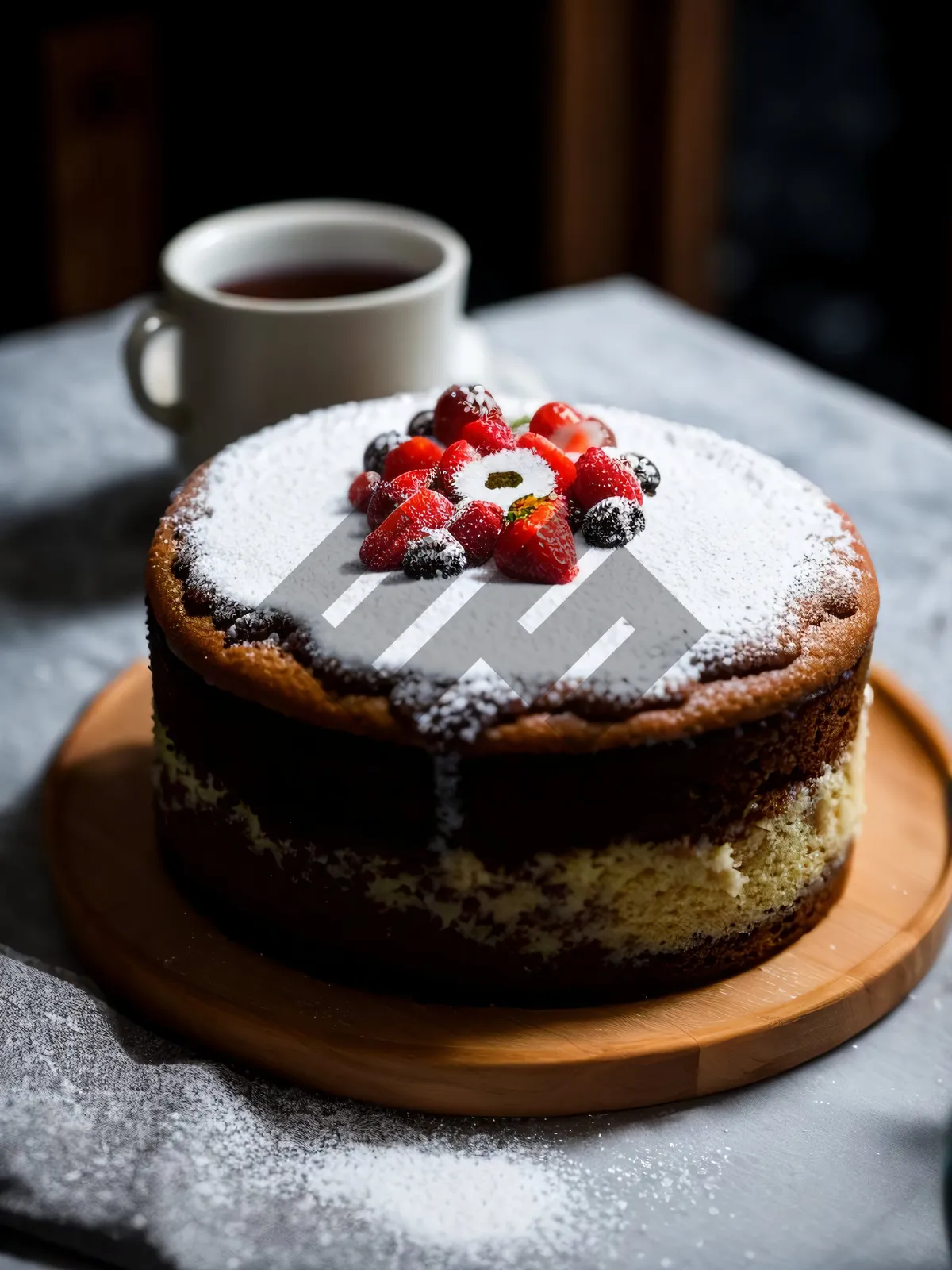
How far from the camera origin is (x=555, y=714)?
1.26 m

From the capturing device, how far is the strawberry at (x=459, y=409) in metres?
1.60

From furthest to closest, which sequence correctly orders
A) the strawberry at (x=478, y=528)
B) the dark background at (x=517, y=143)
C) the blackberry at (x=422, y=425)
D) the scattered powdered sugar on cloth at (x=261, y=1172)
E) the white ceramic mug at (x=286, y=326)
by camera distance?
the dark background at (x=517, y=143) < the white ceramic mug at (x=286, y=326) < the blackberry at (x=422, y=425) < the strawberry at (x=478, y=528) < the scattered powdered sugar on cloth at (x=261, y=1172)

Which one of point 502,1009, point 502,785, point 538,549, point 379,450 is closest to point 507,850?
point 502,785

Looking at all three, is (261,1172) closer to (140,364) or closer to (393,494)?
(393,494)

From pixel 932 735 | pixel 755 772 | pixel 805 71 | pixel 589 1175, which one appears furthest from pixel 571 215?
pixel 589 1175

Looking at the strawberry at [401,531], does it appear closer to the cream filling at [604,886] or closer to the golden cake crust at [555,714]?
the golden cake crust at [555,714]

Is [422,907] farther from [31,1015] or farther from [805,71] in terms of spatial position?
[805,71]

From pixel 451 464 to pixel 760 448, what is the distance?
1.17m

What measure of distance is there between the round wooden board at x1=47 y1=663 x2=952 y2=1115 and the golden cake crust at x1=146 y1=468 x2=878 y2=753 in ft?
0.91

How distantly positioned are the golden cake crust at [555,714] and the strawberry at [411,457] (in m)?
0.25

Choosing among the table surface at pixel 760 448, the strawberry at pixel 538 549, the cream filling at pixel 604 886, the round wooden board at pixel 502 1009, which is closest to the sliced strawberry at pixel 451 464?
the strawberry at pixel 538 549

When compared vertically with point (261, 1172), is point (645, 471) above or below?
above

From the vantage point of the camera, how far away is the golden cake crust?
1253mm

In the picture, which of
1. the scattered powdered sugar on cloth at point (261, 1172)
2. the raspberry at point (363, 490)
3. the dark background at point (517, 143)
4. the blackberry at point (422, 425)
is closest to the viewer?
the scattered powdered sugar on cloth at point (261, 1172)
